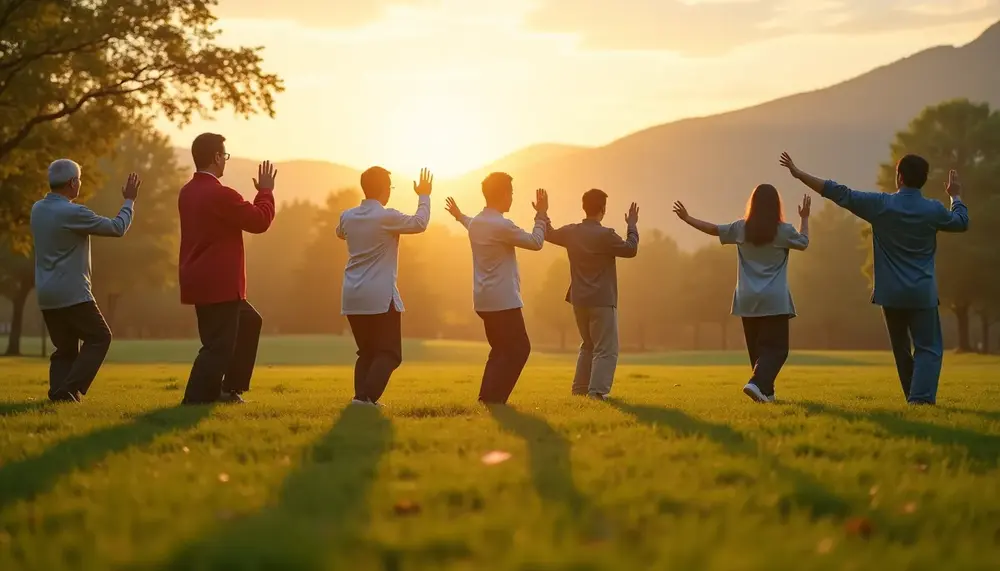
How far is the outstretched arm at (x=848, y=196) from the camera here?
9875 mm

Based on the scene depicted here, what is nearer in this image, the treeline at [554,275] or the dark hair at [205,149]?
the dark hair at [205,149]

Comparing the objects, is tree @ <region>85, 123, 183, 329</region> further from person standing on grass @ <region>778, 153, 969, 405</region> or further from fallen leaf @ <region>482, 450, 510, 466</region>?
fallen leaf @ <region>482, 450, 510, 466</region>

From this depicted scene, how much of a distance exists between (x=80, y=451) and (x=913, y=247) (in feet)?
27.7

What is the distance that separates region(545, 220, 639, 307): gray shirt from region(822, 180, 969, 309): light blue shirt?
261cm

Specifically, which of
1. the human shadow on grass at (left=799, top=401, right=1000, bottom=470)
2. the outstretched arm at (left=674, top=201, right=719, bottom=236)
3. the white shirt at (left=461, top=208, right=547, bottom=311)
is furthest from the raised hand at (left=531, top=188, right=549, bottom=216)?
the human shadow on grass at (left=799, top=401, right=1000, bottom=470)

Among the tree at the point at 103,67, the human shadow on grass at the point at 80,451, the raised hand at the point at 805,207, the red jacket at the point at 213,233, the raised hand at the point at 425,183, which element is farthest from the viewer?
the tree at the point at 103,67

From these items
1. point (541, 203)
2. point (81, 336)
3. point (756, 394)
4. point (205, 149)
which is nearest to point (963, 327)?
point (756, 394)

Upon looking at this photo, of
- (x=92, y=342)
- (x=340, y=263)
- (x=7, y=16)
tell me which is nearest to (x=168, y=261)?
(x=340, y=263)

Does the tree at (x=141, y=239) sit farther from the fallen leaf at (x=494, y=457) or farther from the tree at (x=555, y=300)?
the fallen leaf at (x=494, y=457)

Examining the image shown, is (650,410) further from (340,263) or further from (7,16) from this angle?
(340,263)

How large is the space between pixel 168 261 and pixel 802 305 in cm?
4791

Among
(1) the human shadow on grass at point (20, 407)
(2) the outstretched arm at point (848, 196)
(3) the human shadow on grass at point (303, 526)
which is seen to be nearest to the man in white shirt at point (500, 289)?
(2) the outstretched arm at point (848, 196)

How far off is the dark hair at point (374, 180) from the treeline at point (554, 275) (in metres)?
16.0

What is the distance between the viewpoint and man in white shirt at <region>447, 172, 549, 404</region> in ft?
33.5
